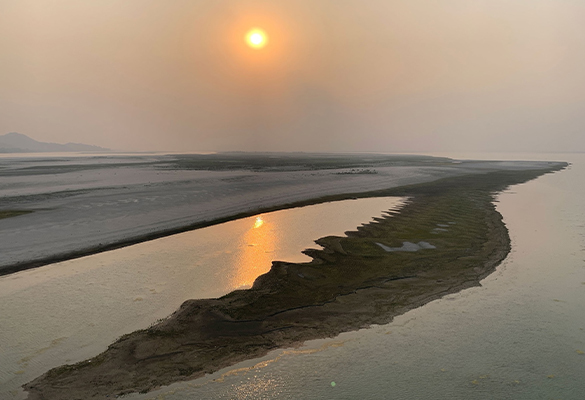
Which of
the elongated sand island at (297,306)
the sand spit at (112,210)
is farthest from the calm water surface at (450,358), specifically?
the sand spit at (112,210)

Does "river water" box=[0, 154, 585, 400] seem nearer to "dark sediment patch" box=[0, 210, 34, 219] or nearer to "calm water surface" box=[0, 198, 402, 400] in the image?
"calm water surface" box=[0, 198, 402, 400]

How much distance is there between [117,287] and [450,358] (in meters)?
9.11

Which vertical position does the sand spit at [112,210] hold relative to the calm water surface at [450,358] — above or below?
above

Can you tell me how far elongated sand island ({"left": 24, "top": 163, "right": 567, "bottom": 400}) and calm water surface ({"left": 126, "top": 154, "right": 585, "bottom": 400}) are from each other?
430 mm

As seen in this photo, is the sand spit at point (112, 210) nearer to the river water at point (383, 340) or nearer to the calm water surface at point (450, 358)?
the river water at point (383, 340)

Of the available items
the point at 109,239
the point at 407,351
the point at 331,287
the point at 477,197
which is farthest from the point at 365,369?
the point at 477,197

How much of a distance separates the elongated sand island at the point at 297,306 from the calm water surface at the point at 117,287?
61 centimetres

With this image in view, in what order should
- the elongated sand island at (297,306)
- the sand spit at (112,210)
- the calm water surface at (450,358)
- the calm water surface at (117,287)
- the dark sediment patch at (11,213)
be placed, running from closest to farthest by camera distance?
the calm water surface at (450,358)
the elongated sand island at (297,306)
the calm water surface at (117,287)
the sand spit at (112,210)
the dark sediment patch at (11,213)

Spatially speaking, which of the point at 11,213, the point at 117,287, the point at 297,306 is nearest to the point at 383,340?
the point at 297,306

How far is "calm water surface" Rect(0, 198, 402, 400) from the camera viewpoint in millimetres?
7477

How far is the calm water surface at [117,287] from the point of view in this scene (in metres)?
7.48

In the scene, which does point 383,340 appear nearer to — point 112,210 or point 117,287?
point 117,287

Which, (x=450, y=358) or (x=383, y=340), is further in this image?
(x=383, y=340)

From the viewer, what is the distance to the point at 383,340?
7672 millimetres
